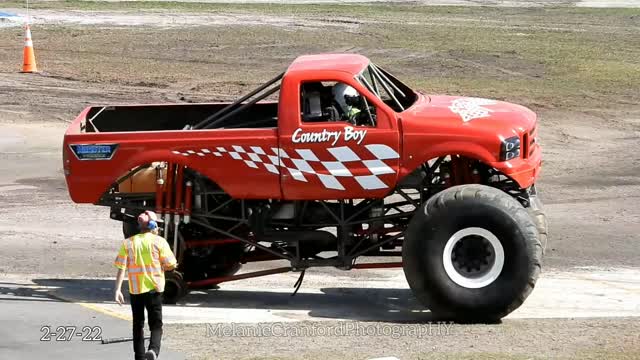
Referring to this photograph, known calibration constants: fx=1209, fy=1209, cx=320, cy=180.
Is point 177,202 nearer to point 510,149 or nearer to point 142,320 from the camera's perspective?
point 142,320

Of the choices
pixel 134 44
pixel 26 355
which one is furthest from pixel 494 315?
pixel 134 44

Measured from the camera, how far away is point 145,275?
1028cm

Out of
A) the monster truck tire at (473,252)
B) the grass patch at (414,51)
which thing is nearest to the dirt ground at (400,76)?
the grass patch at (414,51)

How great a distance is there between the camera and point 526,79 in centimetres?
2759

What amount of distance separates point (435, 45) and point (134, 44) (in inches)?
313

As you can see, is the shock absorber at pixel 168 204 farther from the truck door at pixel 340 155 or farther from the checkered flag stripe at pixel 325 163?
the truck door at pixel 340 155

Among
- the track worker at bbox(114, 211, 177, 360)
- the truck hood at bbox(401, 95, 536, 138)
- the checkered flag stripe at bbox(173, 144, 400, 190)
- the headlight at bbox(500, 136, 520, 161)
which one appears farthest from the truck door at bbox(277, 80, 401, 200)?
the track worker at bbox(114, 211, 177, 360)

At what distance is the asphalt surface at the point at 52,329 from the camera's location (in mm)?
10844

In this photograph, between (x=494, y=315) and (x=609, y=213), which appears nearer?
(x=494, y=315)

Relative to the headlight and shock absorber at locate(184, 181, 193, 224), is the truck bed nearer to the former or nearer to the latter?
shock absorber at locate(184, 181, 193, 224)

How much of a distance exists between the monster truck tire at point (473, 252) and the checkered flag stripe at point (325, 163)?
628mm

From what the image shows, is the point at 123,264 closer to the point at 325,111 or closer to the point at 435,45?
the point at 325,111

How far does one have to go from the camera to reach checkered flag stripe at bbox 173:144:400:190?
40.2 feet

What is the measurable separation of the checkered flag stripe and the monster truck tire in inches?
24.7
